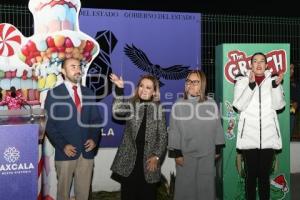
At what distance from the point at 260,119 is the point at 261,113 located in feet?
0.22

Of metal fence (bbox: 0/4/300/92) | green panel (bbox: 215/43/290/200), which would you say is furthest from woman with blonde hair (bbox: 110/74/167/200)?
metal fence (bbox: 0/4/300/92)

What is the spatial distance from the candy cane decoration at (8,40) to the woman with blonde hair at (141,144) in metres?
1.68

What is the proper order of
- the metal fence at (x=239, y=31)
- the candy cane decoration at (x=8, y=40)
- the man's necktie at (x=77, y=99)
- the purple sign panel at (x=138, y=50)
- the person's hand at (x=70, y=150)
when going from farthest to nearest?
1. the metal fence at (x=239, y=31)
2. the purple sign panel at (x=138, y=50)
3. the candy cane decoration at (x=8, y=40)
4. the man's necktie at (x=77, y=99)
5. the person's hand at (x=70, y=150)

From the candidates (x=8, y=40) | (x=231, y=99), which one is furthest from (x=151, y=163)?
(x=8, y=40)

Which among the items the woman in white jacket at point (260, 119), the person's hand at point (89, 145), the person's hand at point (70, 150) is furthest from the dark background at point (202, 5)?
the person's hand at point (70, 150)

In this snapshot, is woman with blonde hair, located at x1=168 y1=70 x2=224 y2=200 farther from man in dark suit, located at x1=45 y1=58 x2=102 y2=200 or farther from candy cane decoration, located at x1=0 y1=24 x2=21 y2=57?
candy cane decoration, located at x1=0 y1=24 x2=21 y2=57

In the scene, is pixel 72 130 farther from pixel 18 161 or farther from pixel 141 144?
pixel 18 161

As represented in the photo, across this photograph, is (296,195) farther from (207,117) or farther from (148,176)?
(148,176)

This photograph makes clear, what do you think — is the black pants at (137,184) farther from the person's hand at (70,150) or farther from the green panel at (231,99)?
the green panel at (231,99)

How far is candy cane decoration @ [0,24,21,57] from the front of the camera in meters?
5.52

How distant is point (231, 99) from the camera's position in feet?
17.8

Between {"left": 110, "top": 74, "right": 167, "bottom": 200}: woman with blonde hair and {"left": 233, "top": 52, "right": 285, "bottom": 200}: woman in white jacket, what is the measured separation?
104cm

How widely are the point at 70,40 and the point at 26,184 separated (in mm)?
2465

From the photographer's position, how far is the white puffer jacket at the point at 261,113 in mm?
5004
